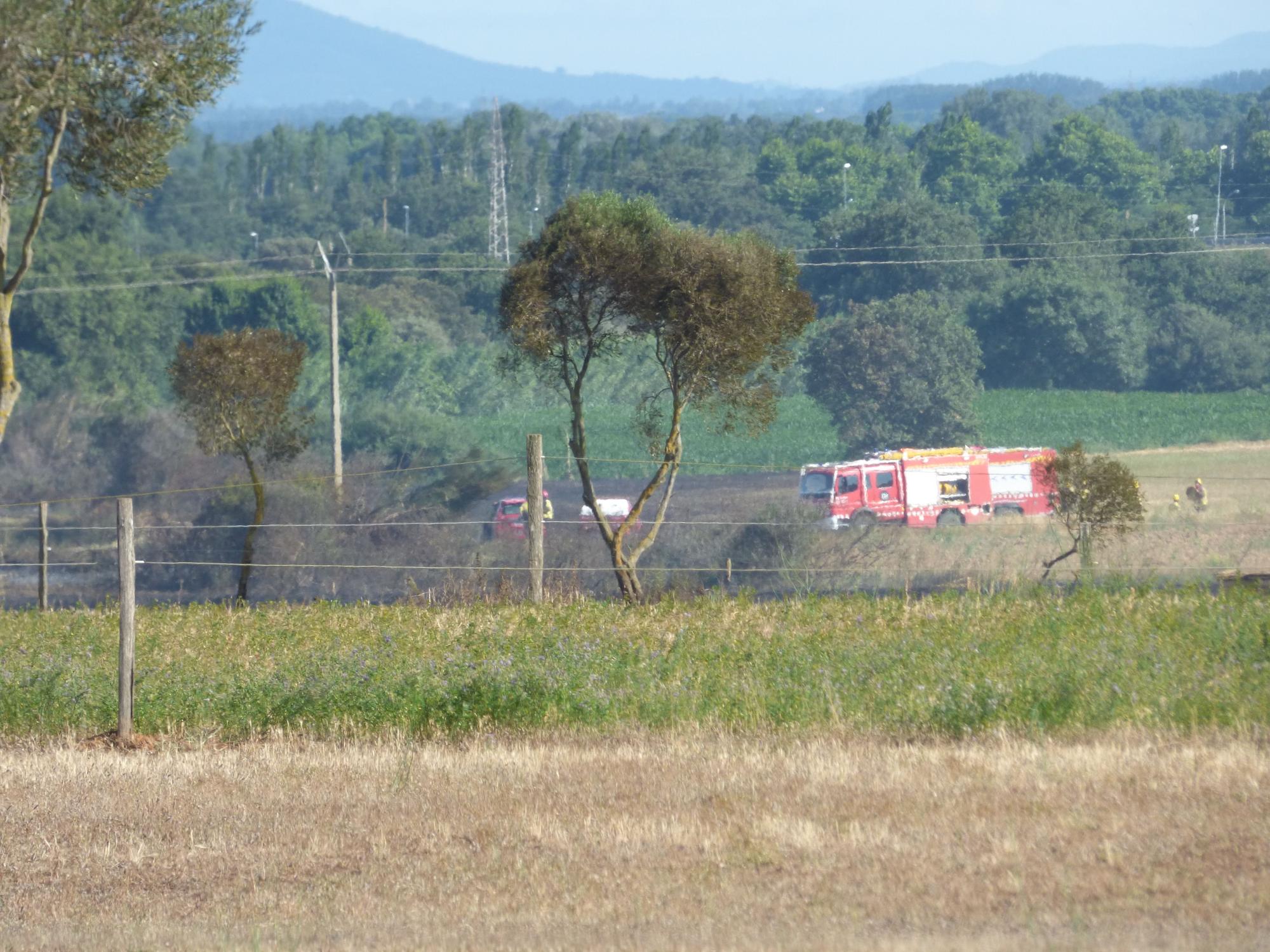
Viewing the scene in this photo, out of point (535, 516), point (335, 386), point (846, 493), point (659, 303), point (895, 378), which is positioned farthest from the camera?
point (895, 378)

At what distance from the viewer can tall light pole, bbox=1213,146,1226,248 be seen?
74.3 m

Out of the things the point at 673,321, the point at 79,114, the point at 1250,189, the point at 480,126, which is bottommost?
the point at 673,321

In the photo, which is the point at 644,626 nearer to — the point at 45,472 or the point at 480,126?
the point at 45,472

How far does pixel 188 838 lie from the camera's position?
7.68m

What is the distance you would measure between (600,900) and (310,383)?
5913 cm

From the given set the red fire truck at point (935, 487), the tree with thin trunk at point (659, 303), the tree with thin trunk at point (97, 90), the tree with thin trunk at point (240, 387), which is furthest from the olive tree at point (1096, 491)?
the tree with thin trunk at point (97, 90)

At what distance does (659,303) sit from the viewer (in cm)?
2141

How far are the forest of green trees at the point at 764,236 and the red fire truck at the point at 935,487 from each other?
15.1 meters

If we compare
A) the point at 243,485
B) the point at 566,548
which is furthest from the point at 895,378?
the point at 243,485

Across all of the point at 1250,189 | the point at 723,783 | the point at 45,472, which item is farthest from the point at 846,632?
the point at 1250,189

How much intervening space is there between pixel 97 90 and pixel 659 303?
11.2 meters

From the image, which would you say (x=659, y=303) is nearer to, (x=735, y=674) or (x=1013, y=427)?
(x=735, y=674)

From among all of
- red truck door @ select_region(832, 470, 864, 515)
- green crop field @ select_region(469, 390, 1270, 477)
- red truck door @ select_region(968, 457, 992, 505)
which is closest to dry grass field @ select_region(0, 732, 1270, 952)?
red truck door @ select_region(832, 470, 864, 515)

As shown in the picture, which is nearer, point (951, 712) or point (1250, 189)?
point (951, 712)
